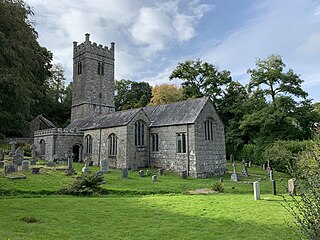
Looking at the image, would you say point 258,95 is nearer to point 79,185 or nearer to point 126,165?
point 126,165

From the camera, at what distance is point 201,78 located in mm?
46094

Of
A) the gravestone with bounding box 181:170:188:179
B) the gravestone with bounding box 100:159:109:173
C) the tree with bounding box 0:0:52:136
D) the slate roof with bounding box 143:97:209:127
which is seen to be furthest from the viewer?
the slate roof with bounding box 143:97:209:127

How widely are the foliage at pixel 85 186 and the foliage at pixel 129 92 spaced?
46545 mm

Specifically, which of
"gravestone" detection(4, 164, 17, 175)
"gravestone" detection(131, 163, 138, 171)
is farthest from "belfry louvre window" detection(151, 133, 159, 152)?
"gravestone" detection(4, 164, 17, 175)

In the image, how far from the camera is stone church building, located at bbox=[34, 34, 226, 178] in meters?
23.5

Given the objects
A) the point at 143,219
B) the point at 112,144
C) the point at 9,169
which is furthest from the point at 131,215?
the point at 112,144

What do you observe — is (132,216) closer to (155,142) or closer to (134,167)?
(134,167)

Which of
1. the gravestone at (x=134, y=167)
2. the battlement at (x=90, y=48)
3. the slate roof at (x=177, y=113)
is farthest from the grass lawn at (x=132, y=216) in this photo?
the battlement at (x=90, y=48)

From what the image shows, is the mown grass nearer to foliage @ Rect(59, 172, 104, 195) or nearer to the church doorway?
foliage @ Rect(59, 172, 104, 195)

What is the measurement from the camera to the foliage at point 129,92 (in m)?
63.2

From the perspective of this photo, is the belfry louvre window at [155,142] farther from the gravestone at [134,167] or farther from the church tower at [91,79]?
the church tower at [91,79]

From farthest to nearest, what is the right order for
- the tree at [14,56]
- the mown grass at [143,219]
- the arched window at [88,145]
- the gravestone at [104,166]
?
the arched window at [88,145], the gravestone at [104,166], the tree at [14,56], the mown grass at [143,219]

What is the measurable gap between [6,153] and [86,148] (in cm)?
874

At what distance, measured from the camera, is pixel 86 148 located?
31156 mm
